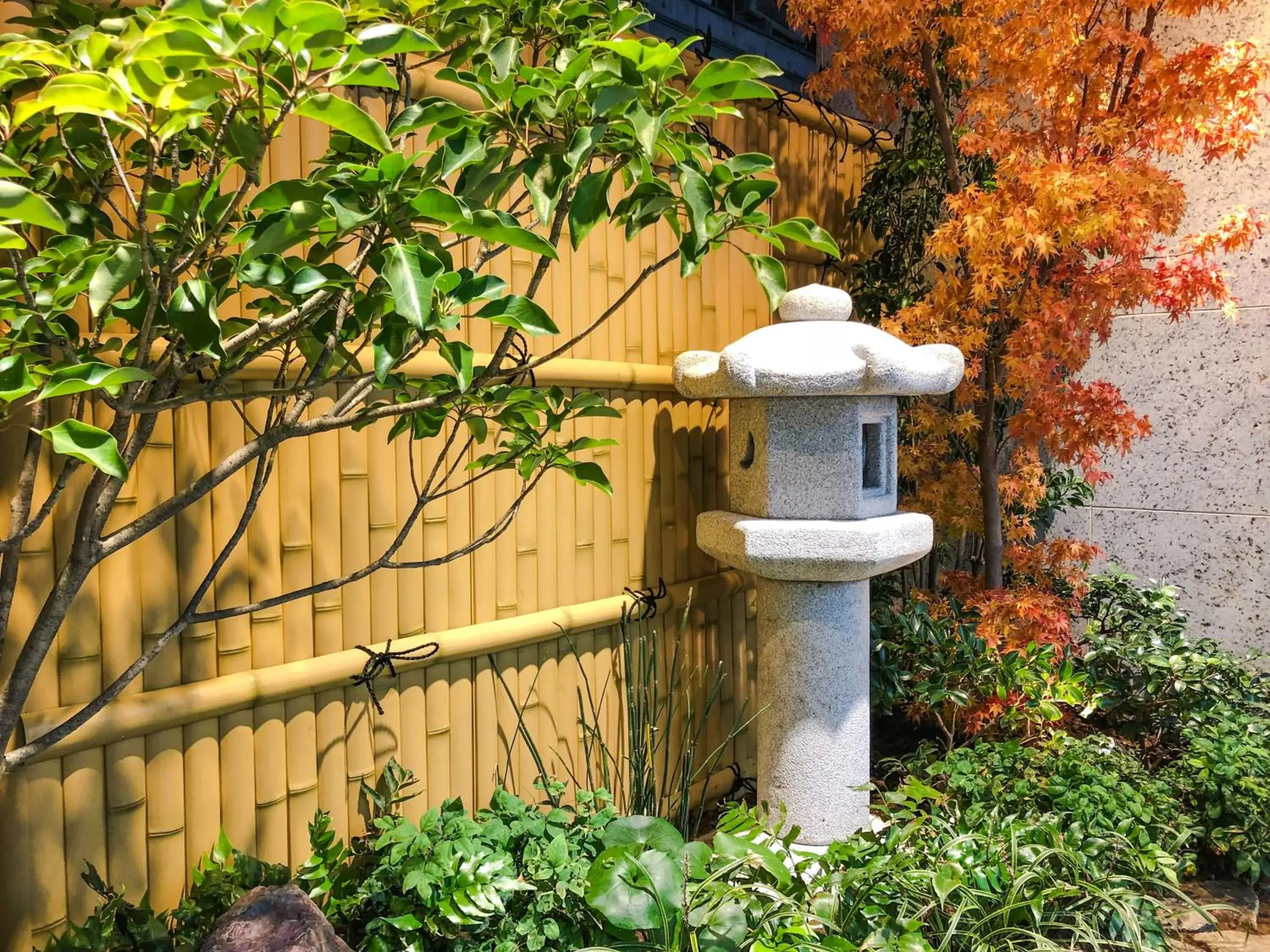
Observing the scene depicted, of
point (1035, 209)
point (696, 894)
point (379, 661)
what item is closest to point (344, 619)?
point (379, 661)

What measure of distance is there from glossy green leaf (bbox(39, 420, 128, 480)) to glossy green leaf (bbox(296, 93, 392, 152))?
358 millimetres

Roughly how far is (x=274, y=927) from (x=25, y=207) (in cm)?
133

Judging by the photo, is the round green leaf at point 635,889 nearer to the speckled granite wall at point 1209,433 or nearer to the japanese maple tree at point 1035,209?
the japanese maple tree at point 1035,209

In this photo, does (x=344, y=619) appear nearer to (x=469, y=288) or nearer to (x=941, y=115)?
(x=469, y=288)

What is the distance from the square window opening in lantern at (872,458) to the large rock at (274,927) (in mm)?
1802

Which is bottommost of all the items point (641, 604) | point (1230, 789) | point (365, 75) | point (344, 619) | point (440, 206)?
point (1230, 789)

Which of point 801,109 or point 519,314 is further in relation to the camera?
point 801,109

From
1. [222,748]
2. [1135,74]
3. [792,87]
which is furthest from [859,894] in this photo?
[792,87]

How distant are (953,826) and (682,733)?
2.84 feet

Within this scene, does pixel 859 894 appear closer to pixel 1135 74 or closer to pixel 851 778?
pixel 851 778

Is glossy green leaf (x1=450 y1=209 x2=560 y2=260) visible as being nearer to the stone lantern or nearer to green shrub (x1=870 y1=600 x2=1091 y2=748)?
the stone lantern

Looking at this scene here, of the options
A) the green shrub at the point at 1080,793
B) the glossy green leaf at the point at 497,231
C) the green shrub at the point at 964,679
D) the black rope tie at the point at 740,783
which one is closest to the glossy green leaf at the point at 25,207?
the glossy green leaf at the point at 497,231

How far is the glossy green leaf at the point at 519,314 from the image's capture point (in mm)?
1129

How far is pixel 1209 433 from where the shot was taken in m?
4.06
